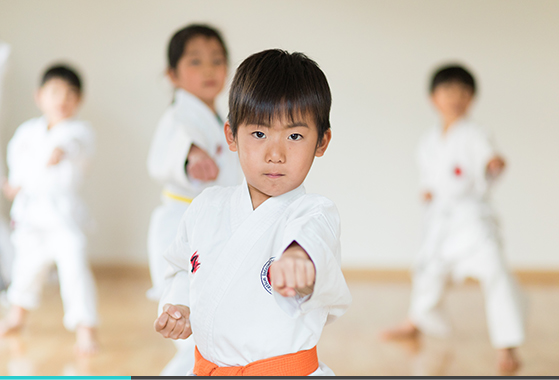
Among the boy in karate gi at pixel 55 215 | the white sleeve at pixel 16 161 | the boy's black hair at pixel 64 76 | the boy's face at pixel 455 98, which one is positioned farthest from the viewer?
the boy's face at pixel 455 98

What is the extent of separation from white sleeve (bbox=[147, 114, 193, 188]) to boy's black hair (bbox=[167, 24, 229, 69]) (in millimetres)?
166

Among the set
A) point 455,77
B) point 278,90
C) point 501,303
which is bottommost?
point 501,303

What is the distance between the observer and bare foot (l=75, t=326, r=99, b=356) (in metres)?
2.55

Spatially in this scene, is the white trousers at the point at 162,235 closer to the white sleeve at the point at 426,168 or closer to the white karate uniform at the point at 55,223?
the white karate uniform at the point at 55,223

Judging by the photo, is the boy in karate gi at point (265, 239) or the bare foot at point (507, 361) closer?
the boy in karate gi at point (265, 239)

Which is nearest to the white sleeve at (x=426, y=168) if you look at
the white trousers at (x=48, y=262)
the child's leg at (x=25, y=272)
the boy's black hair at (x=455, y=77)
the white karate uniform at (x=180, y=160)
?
the boy's black hair at (x=455, y=77)

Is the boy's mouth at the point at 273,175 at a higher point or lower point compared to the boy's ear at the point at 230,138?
lower

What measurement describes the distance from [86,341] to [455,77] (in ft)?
6.91

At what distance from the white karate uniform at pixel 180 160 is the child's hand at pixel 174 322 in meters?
0.57

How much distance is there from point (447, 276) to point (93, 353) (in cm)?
163

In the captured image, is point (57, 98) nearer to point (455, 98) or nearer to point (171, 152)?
point (171, 152)

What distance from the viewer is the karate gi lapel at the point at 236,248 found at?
3.03ft

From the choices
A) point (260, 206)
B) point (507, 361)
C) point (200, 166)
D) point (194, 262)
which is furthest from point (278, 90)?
point (507, 361)

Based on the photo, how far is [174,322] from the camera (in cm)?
95
